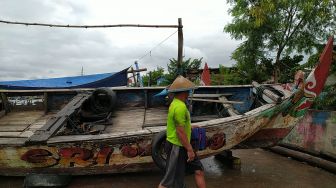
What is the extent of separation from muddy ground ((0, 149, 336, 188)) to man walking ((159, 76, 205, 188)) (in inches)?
61.2

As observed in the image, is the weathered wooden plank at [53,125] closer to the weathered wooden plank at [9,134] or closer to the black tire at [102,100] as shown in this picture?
the black tire at [102,100]

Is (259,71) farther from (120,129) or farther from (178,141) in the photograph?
(178,141)

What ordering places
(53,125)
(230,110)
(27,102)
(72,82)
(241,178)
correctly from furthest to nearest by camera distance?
(72,82) → (27,102) → (230,110) → (241,178) → (53,125)

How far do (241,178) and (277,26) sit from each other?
31.7ft

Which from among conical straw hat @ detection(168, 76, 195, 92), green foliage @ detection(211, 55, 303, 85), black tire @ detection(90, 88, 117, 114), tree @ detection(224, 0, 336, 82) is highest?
tree @ detection(224, 0, 336, 82)

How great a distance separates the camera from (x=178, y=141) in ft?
10.8

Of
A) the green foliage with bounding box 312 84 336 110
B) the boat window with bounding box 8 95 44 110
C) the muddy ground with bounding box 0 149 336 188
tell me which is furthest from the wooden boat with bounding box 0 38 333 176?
the green foliage with bounding box 312 84 336 110

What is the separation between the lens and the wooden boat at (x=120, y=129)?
433 cm

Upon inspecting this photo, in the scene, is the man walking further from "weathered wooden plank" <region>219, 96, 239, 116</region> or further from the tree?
the tree

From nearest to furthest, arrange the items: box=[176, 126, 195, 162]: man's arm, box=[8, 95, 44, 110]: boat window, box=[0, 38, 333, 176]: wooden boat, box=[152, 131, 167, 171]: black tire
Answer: box=[176, 126, 195, 162]: man's arm < box=[152, 131, 167, 171]: black tire < box=[0, 38, 333, 176]: wooden boat < box=[8, 95, 44, 110]: boat window

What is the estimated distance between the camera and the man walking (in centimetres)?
316

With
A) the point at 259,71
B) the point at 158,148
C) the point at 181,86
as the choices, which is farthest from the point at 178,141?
the point at 259,71

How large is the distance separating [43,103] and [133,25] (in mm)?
2823

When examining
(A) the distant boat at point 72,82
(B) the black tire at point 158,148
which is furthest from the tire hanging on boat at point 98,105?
(A) the distant boat at point 72,82
